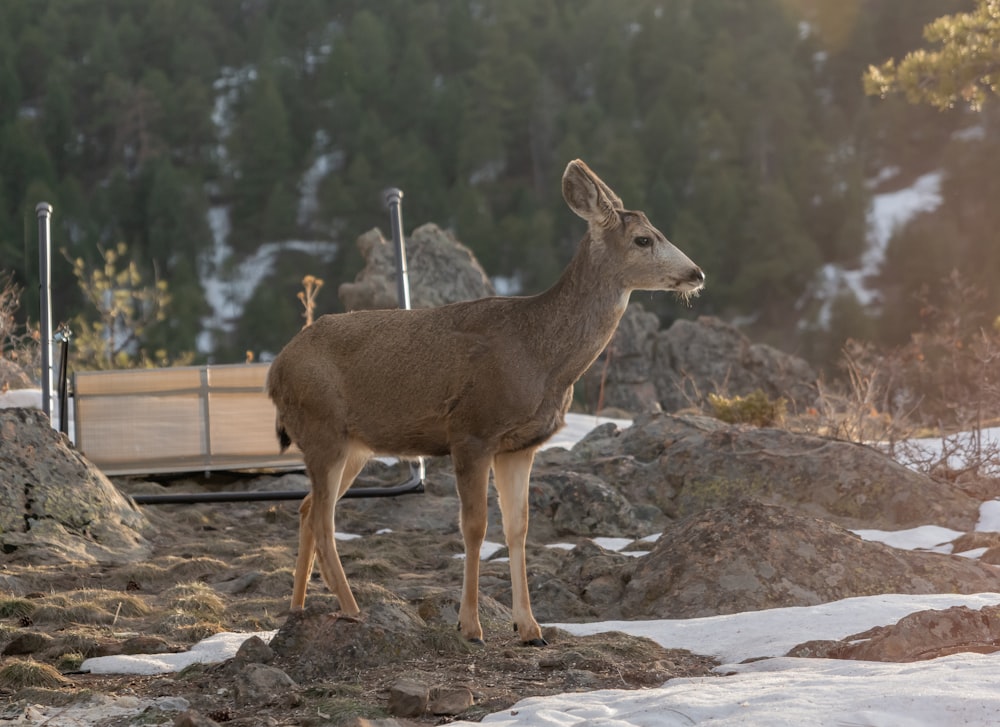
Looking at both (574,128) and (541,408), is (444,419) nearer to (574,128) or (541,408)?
(541,408)

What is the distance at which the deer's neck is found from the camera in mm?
7219

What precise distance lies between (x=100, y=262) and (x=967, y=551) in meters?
64.9

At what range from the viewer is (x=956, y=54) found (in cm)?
1388

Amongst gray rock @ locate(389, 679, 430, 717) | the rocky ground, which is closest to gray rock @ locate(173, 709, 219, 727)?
the rocky ground

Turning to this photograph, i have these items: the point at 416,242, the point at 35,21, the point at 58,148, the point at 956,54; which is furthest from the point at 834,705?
the point at 35,21

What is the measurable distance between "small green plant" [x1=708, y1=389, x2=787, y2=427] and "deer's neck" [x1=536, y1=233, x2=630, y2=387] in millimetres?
9420

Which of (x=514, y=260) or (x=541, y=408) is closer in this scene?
(x=541, y=408)

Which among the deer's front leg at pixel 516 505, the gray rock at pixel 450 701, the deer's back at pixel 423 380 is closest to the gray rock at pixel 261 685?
the gray rock at pixel 450 701

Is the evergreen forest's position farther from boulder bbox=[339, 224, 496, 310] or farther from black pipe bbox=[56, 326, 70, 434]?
black pipe bbox=[56, 326, 70, 434]

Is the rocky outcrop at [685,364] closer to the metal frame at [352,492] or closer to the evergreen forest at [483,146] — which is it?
the metal frame at [352,492]

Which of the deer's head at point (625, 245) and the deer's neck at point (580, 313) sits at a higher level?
the deer's head at point (625, 245)

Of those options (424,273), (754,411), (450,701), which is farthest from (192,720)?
(424,273)

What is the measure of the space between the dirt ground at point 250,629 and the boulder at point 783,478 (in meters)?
2.50

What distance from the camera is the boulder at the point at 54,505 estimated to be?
417 inches
